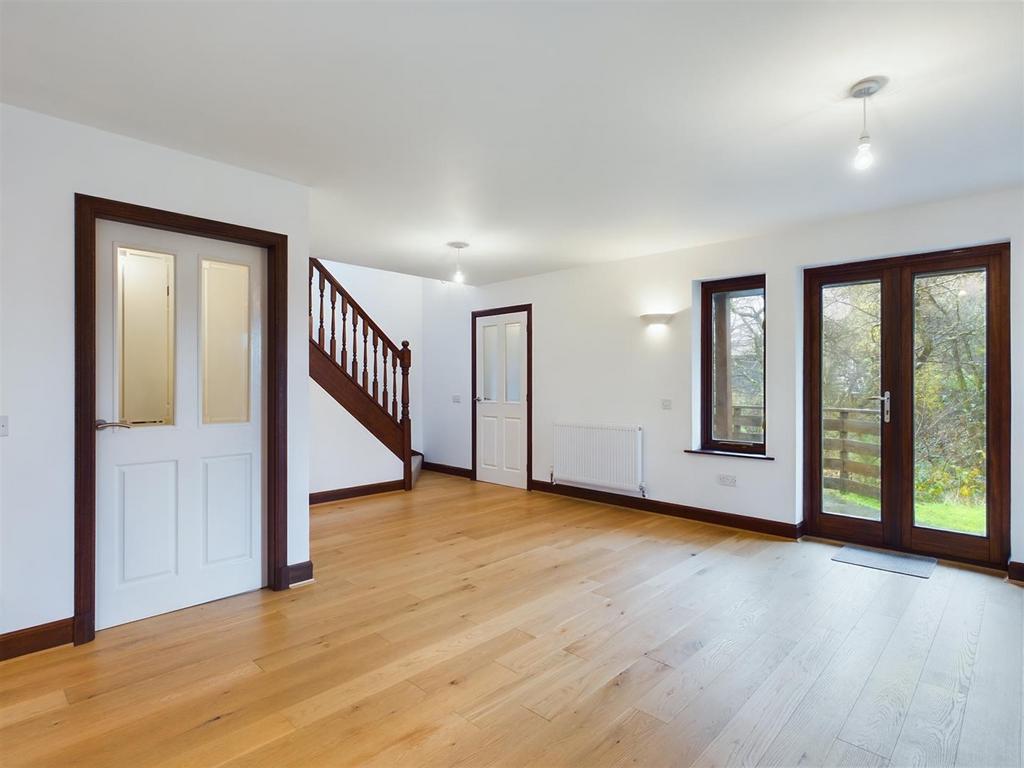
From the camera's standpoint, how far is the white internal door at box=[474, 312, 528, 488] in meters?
6.83

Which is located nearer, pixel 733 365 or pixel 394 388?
pixel 733 365

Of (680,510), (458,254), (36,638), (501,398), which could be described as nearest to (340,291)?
(458,254)

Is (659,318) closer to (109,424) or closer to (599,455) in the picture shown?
(599,455)

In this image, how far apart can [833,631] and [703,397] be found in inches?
107

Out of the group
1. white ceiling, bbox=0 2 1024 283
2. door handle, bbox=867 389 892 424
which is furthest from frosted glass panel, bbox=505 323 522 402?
door handle, bbox=867 389 892 424

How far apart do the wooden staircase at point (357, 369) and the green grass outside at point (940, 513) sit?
467 cm

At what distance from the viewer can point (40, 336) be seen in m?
2.63

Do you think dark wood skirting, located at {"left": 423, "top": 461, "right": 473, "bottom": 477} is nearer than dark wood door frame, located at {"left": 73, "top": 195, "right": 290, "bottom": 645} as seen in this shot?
No

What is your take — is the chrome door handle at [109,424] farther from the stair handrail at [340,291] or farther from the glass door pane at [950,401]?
the glass door pane at [950,401]

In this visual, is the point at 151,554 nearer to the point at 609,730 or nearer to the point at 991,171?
the point at 609,730

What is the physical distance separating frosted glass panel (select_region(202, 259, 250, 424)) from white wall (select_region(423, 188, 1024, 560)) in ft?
12.0

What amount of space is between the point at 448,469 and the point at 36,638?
538 centimetres

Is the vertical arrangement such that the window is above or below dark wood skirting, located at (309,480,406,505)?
above

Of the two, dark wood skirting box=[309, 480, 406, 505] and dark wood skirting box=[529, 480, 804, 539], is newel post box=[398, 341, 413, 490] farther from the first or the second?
dark wood skirting box=[529, 480, 804, 539]
